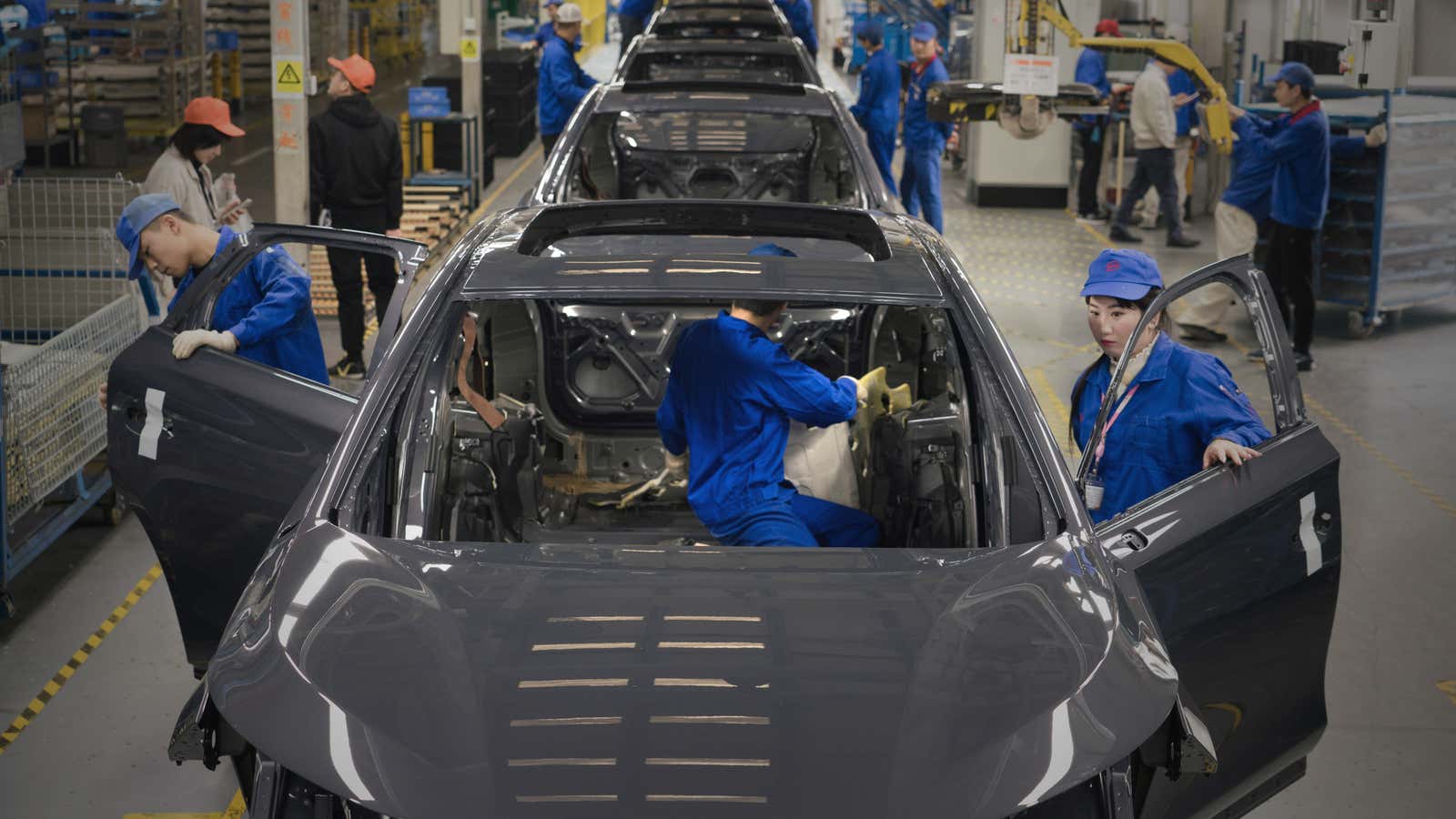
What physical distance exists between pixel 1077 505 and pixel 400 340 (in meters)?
1.41

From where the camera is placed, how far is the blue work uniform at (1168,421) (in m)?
3.45

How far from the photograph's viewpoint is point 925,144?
36.8 ft

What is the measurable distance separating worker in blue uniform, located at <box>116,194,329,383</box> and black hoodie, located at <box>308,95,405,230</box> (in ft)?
10.5

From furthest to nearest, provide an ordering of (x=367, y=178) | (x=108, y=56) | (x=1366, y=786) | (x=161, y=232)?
(x=108, y=56) → (x=367, y=178) → (x=161, y=232) → (x=1366, y=786)

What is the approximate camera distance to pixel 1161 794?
9.35 ft

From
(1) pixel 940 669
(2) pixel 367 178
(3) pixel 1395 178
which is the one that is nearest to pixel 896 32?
(3) pixel 1395 178

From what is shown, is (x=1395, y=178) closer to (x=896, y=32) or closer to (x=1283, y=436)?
(x=1283, y=436)

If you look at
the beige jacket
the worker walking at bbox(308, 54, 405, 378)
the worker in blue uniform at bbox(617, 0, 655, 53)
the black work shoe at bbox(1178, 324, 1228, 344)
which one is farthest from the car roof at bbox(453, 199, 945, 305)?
→ the worker in blue uniform at bbox(617, 0, 655, 53)

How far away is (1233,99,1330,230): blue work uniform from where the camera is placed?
8.23 meters

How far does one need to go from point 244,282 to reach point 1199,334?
633 cm

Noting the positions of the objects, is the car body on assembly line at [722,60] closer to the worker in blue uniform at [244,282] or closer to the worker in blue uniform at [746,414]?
the worker in blue uniform at [244,282]

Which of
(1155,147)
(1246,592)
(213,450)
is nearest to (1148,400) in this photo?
(1246,592)

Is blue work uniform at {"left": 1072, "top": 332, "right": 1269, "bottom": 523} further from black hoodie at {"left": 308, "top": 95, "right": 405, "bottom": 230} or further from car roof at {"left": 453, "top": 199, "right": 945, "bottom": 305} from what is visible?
black hoodie at {"left": 308, "top": 95, "right": 405, "bottom": 230}

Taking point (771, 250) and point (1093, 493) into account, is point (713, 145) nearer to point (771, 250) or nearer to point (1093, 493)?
point (771, 250)
